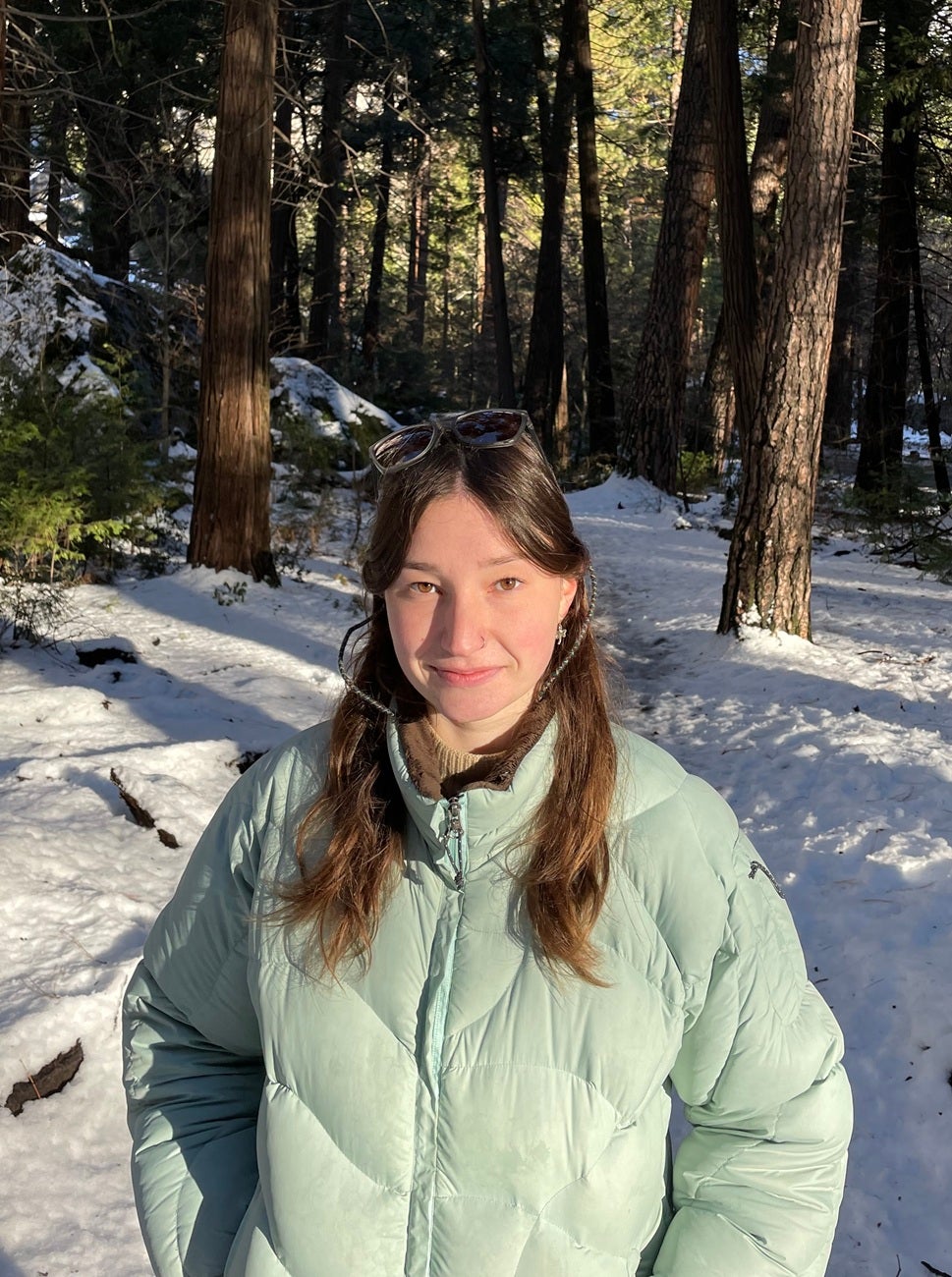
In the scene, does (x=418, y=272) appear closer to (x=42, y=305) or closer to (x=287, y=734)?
(x=42, y=305)

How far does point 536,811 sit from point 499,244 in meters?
21.5

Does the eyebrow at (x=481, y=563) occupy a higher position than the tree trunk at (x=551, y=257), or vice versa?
the tree trunk at (x=551, y=257)

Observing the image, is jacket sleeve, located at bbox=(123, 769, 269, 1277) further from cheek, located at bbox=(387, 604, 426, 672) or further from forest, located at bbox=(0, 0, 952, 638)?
forest, located at bbox=(0, 0, 952, 638)

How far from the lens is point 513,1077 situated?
1286mm

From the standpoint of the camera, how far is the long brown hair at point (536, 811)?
1335mm

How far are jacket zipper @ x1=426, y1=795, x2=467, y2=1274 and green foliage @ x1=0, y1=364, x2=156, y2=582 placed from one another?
6.42m

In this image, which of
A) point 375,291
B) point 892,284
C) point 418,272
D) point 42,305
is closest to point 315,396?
point 42,305

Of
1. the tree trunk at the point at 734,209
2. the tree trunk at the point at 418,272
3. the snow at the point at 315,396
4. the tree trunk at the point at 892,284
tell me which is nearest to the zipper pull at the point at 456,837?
the tree trunk at the point at 734,209

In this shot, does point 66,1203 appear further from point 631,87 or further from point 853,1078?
point 631,87

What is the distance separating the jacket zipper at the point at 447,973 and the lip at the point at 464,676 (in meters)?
0.14

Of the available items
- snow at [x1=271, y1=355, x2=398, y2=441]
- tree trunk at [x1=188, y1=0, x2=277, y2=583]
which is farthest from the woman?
snow at [x1=271, y1=355, x2=398, y2=441]

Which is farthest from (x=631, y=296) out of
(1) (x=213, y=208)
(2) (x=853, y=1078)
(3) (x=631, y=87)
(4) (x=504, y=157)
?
(2) (x=853, y=1078)

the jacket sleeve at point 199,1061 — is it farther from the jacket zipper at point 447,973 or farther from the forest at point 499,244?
the forest at point 499,244

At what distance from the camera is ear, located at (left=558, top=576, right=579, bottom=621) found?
1.52 metres
